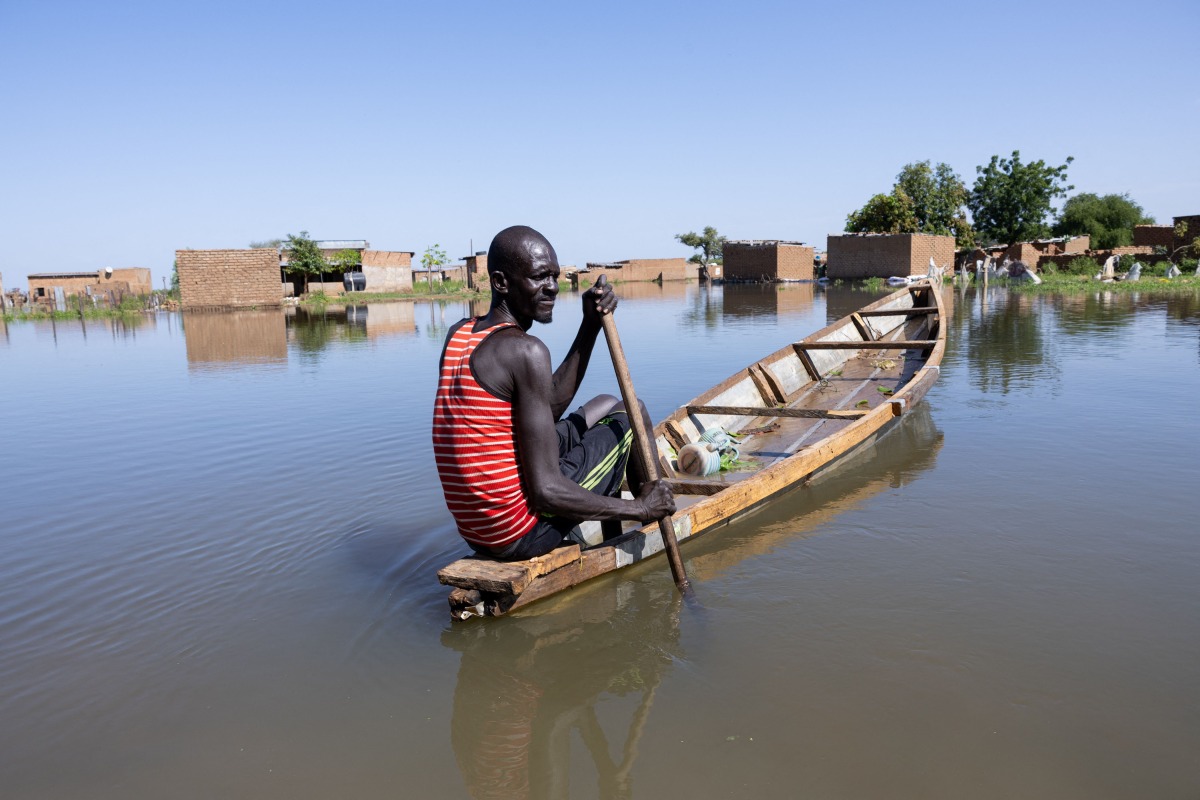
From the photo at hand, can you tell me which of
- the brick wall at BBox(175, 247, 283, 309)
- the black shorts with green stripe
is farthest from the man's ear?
Result: the brick wall at BBox(175, 247, 283, 309)

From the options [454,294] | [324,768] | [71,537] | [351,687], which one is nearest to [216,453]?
[71,537]

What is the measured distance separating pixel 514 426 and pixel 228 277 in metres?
27.7

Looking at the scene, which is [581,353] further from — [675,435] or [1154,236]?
[1154,236]

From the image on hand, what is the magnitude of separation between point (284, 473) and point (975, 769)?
4.89 metres

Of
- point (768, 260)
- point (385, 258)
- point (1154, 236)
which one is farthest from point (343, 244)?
point (1154, 236)

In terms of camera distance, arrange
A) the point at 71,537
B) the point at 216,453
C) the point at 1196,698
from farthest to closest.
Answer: the point at 216,453 < the point at 71,537 < the point at 1196,698

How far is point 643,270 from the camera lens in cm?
5106

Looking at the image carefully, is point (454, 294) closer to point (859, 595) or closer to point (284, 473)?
point (284, 473)

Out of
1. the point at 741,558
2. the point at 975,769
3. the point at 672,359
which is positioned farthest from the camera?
the point at 672,359

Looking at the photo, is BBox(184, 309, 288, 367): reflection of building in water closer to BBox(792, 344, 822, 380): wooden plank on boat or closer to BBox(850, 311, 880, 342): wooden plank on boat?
BBox(792, 344, 822, 380): wooden plank on boat

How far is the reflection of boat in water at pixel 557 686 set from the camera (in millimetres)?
2389

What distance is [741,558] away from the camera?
3.92m

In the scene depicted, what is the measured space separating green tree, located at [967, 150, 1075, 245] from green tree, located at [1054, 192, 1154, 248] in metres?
1.39

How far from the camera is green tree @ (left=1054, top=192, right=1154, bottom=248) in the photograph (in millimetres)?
37969
